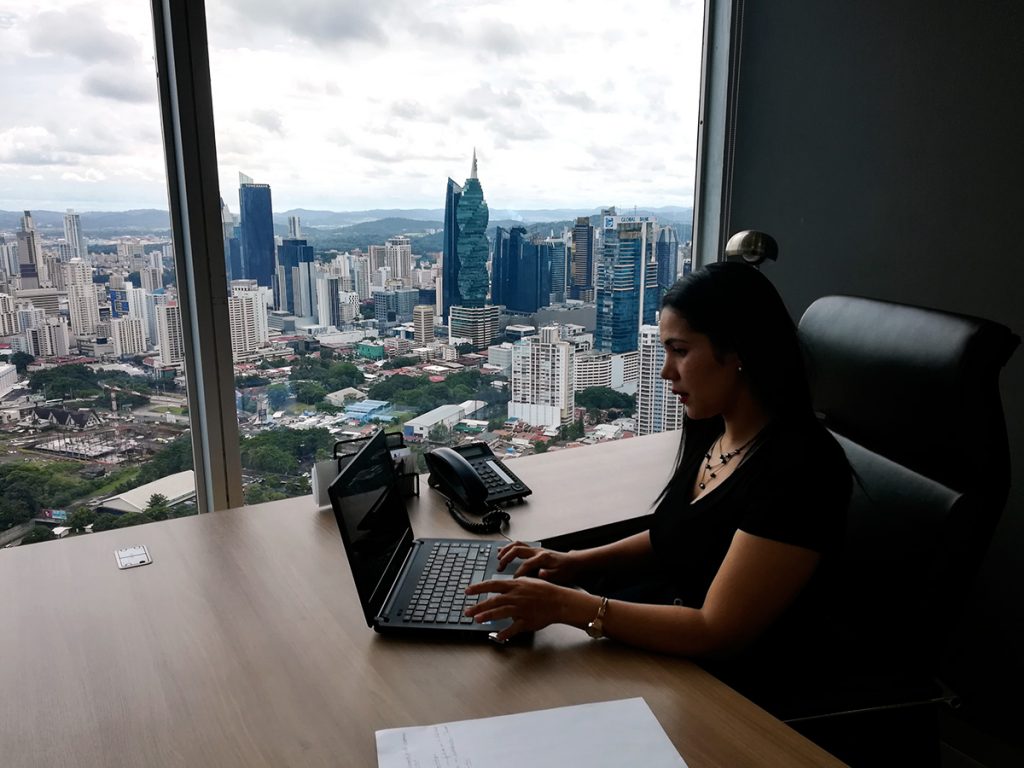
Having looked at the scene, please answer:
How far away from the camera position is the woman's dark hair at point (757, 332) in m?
1.35

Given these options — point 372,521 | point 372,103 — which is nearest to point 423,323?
point 372,103

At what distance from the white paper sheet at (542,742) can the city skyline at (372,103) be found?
1463 mm

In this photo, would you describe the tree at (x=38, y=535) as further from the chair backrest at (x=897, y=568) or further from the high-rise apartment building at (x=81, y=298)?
the chair backrest at (x=897, y=568)

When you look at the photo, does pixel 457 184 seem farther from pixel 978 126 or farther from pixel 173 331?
pixel 978 126

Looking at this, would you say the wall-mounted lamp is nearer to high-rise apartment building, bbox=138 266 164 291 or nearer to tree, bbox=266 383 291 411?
tree, bbox=266 383 291 411

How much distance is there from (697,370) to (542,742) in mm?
712

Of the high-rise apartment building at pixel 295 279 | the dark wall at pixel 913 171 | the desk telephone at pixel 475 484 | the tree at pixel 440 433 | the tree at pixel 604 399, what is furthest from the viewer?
the tree at pixel 604 399

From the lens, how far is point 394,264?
2.22 metres

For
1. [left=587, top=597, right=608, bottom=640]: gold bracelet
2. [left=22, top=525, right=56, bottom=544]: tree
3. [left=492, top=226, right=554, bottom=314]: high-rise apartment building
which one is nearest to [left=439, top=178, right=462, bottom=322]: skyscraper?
[left=492, top=226, right=554, bottom=314]: high-rise apartment building

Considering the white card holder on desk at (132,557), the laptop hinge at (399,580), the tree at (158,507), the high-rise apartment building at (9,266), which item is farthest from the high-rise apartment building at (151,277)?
the laptop hinge at (399,580)

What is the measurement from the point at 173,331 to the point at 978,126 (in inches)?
83.0

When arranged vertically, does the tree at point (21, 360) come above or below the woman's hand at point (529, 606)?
above

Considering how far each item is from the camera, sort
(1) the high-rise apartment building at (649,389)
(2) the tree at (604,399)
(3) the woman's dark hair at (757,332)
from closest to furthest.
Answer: (3) the woman's dark hair at (757,332) < (2) the tree at (604,399) < (1) the high-rise apartment building at (649,389)

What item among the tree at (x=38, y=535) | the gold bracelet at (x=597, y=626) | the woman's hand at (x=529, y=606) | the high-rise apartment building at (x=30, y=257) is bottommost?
the tree at (x=38, y=535)
